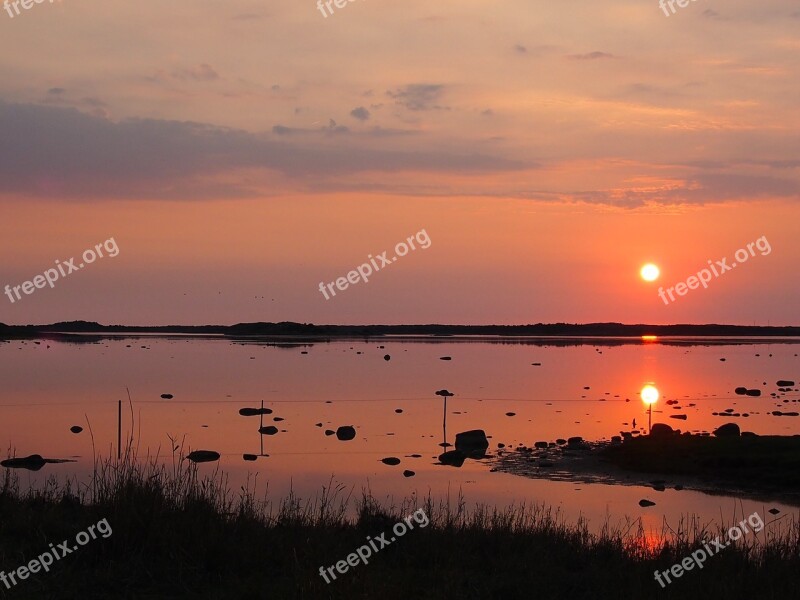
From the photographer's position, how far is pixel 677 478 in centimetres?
3083

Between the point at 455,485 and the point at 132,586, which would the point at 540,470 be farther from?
the point at 132,586

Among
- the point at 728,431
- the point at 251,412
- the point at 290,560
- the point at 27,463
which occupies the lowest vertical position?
the point at 27,463

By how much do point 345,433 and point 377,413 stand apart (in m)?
9.07

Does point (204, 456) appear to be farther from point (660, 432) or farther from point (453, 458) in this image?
point (660, 432)

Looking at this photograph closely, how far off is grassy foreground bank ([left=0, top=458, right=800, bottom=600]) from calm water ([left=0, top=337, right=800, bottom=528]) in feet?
31.9

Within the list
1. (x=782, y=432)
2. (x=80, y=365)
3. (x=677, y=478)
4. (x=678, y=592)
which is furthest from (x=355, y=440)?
(x=80, y=365)

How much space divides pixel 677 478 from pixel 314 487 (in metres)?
12.5

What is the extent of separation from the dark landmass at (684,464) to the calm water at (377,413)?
1.43 m

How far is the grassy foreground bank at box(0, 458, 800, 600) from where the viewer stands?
11.0m

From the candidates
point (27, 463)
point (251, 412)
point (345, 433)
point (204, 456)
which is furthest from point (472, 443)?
point (27, 463)

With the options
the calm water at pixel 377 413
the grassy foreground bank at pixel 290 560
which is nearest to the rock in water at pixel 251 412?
the calm water at pixel 377 413

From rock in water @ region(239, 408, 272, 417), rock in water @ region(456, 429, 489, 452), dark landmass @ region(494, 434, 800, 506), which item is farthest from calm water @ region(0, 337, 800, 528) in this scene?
dark landmass @ region(494, 434, 800, 506)

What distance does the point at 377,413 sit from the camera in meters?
47.5

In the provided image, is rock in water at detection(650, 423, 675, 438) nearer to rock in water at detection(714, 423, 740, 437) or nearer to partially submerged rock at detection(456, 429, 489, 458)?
rock in water at detection(714, 423, 740, 437)
